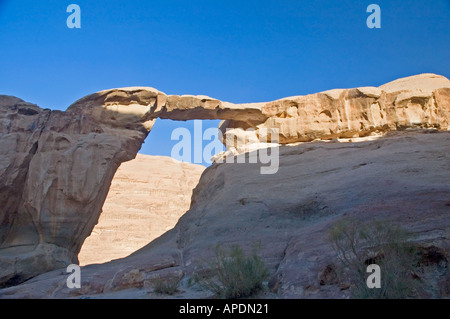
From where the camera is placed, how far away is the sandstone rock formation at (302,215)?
6145 millimetres

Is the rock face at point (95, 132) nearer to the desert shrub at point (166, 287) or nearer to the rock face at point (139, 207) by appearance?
the desert shrub at point (166, 287)

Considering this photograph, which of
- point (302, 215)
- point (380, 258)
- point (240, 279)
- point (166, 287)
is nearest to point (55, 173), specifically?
point (302, 215)

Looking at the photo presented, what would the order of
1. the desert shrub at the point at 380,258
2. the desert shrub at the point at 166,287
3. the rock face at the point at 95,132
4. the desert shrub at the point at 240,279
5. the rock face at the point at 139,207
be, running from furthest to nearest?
1. the rock face at the point at 139,207
2. the rock face at the point at 95,132
3. the desert shrub at the point at 166,287
4. the desert shrub at the point at 240,279
5. the desert shrub at the point at 380,258

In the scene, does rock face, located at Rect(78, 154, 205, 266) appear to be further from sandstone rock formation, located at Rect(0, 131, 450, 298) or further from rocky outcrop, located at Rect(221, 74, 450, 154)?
sandstone rock formation, located at Rect(0, 131, 450, 298)

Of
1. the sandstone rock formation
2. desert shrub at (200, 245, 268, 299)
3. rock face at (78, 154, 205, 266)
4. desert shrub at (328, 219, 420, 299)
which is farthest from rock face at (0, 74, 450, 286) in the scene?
rock face at (78, 154, 205, 266)

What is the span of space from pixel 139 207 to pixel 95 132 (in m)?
25.7

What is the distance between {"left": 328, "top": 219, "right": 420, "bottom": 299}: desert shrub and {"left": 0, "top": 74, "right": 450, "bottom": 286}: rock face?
8.25m

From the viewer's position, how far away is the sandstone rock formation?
6.14 m

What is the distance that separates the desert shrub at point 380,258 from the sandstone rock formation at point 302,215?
0.25 meters

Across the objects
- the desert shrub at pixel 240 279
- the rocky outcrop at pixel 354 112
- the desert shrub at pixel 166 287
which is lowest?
the desert shrub at pixel 166 287

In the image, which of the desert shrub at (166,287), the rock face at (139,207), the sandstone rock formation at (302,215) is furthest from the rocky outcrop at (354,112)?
the rock face at (139,207)
